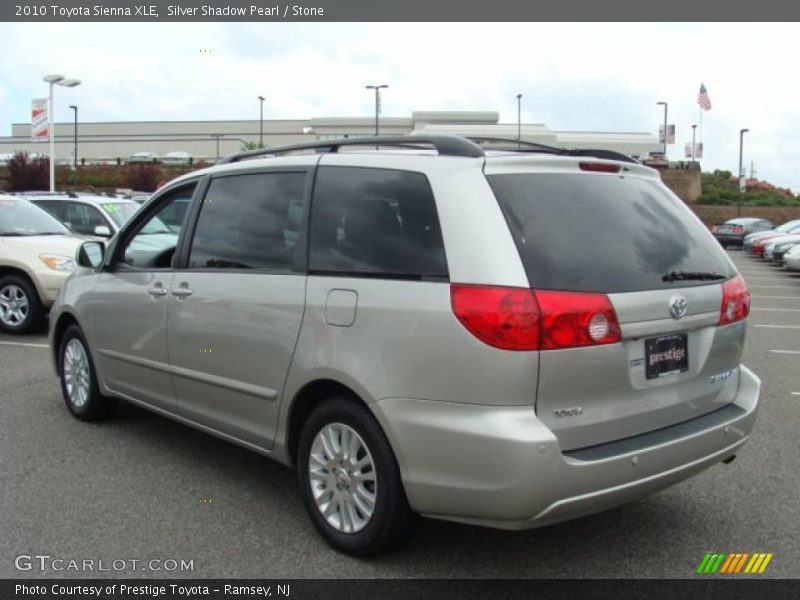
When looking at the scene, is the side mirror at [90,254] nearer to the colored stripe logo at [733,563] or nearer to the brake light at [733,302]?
the brake light at [733,302]

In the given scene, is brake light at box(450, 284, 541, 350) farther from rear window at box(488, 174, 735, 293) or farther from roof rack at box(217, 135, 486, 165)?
roof rack at box(217, 135, 486, 165)

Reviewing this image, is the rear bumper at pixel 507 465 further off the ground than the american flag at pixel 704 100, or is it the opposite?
the american flag at pixel 704 100

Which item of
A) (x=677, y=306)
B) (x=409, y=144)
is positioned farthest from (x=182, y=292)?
(x=677, y=306)

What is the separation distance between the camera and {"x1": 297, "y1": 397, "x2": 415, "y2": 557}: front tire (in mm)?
3262

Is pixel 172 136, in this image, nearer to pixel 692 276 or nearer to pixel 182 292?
pixel 182 292

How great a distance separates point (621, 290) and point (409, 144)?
1206 millimetres

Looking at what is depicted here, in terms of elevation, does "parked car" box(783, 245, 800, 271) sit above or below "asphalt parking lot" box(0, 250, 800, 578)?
above

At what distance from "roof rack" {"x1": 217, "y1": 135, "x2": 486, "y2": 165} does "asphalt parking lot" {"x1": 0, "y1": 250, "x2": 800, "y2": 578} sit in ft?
5.89

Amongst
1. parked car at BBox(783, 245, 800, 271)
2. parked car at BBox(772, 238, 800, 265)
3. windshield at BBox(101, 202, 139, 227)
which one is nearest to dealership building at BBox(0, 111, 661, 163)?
parked car at BBox(772, 238, 800, 265)

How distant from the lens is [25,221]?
33.3 ft

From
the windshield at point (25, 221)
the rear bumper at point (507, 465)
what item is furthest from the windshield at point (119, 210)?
the rear bumper at point (507, 465)

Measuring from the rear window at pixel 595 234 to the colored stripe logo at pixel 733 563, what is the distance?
1.24 m

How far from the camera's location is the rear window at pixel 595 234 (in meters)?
3.08

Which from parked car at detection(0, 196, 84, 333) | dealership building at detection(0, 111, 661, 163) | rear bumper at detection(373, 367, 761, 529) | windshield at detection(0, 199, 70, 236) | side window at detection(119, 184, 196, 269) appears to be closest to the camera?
rear bumper at detection(373, 367, 761, 529)
